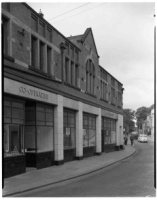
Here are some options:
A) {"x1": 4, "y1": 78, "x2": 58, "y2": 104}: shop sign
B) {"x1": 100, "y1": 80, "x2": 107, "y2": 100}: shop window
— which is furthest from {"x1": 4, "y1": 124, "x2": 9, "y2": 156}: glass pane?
{"x1": 100, "y1": 80, "x2": 107, "y2": 100}: shop window

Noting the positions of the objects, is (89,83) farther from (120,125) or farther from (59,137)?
(120,125)

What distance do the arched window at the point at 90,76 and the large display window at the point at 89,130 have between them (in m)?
2.44

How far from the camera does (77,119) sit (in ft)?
75.1

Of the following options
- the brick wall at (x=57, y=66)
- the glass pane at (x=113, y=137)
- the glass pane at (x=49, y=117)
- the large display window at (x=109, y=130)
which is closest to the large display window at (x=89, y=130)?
the large display window at (x=109, y=130)

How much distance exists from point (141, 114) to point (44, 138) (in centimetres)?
14389

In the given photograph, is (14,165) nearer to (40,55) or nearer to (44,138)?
(44,138)

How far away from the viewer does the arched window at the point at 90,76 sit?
25672mm

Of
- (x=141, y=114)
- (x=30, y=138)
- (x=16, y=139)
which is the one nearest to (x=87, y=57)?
(x=30, y=138)

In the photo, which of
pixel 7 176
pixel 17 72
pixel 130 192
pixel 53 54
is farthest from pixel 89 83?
pixel 130 192

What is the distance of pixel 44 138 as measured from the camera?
17.8 metres

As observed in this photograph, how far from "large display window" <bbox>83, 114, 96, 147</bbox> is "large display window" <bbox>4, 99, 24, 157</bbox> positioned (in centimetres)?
1034

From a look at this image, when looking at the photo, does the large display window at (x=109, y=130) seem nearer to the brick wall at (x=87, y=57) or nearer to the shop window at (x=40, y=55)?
the brick wall at (x=87, y=57)

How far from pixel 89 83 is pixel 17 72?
12.6 metres

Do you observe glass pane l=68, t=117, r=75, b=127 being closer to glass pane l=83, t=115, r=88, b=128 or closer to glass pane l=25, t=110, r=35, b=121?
glass pane l=83, t=115, r=88, b=128
